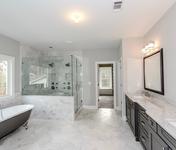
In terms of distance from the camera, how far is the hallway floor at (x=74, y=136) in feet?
9.89

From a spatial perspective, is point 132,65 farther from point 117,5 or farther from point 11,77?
point 11,77

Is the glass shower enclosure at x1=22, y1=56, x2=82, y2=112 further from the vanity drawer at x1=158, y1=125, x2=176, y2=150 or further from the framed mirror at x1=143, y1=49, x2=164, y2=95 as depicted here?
the vanity drawer at x1=158, y1=125, x2=176, y2=150

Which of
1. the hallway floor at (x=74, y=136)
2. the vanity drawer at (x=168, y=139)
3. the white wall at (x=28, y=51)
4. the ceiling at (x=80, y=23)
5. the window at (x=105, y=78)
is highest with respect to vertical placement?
the ceiling at (x=80, y=23)

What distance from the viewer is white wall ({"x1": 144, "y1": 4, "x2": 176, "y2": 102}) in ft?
8.49

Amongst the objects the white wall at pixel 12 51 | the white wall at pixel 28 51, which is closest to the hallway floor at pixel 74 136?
the white wall at pixel 12 51

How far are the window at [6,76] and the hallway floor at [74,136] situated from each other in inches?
49.6

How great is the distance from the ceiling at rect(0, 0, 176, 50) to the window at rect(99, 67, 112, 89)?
646 cm

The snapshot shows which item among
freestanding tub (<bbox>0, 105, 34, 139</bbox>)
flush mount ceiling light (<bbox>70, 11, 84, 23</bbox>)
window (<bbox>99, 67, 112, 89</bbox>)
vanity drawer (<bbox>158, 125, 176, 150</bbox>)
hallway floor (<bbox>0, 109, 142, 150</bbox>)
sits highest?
flush mount ceiling light (<bbox>70, 11, 84, 23</bbox>)

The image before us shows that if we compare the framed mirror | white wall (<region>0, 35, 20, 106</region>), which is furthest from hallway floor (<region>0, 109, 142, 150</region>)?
the framed mirror

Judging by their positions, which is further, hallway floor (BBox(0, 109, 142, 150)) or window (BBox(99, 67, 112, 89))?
window (BBox(99, 67, 112, 89))

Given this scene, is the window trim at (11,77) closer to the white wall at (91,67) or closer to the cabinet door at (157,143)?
the white wall at (91,67)

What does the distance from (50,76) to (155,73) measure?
3721 mm

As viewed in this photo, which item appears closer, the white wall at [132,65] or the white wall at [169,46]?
the white wall at [169,46]

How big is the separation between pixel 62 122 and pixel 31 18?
3108mm
